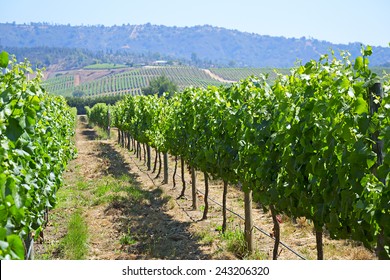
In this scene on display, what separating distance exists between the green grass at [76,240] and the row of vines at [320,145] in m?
2.72

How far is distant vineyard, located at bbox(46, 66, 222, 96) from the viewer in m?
142

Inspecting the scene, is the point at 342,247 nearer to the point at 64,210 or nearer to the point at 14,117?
the point at 14,117

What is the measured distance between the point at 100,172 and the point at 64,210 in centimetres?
587

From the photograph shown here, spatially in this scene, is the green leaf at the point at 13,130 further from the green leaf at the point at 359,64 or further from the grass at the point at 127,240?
the grass at the point at 127,240

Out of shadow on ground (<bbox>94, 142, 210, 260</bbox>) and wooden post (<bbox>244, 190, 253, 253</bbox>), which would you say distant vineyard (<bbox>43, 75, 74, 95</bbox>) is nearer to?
shadow on ground (<bbox>94, 142, 210, 260</bbox>)

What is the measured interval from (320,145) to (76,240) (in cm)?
524

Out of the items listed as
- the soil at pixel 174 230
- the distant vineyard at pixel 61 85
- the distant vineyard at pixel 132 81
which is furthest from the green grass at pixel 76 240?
the distant vineyard at pixel 61 85

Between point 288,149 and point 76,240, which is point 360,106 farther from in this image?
point 76,240

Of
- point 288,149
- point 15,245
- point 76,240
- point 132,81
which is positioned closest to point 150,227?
point 76,240

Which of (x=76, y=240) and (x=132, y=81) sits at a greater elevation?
(x=76, y=240)

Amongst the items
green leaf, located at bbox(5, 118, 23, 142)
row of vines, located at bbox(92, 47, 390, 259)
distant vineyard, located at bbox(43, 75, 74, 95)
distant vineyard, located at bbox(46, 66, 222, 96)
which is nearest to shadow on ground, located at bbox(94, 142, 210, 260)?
row of vines, located at bbox(92, 47, 390, 259)

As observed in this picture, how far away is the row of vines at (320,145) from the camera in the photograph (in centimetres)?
377

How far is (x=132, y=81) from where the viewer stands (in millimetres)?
152125

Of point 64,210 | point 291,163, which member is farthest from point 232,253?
point 64,210
